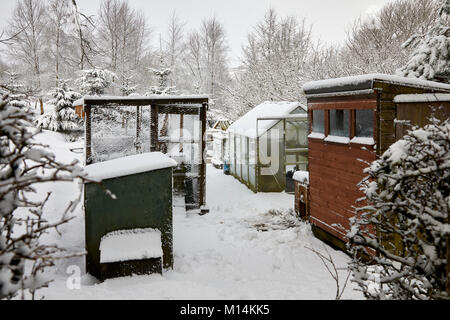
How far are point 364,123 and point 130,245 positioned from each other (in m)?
4.56

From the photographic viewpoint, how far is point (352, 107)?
22.9ft

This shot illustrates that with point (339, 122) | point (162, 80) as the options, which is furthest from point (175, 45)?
point (339, 122)

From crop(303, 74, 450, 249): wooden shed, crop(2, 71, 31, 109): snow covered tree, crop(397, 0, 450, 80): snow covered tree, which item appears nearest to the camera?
crop(2, 71, 31, 109): snow covered tree

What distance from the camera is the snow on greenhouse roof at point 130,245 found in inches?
211

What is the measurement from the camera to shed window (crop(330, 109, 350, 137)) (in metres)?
7.29

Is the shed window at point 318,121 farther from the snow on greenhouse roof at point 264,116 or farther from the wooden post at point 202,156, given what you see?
the snow on greenhouse roof at point 264,116

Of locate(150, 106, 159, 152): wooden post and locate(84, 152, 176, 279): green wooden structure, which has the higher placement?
locate(150, 106, 159, 152): wooden post

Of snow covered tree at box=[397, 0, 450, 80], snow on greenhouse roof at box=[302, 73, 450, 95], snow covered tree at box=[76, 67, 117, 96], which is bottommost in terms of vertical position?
snow on greenhouse roof at box=[302, 73, 450, 95]

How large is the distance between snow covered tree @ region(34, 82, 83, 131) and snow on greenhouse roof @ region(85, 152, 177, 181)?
19440mm

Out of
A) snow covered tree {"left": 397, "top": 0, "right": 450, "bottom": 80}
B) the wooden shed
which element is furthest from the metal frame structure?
snow covered tree {"left": 397, "top": 0, "right": 450, "bottom": 80}

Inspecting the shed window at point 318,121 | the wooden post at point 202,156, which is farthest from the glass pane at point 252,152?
the shed window at point 318,121

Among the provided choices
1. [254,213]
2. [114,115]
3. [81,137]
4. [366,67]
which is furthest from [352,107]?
[81,137]

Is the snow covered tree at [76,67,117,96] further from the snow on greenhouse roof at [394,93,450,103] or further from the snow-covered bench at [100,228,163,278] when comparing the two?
the snow on greenhouse roof at [394,93,450,103]

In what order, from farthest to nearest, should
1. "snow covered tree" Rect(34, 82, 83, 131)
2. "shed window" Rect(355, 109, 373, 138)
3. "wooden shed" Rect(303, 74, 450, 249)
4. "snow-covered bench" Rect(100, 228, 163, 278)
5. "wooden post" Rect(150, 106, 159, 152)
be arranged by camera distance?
"snow covered tree" Rect(34, 82, 83, 131) < "wooden post" Rect(150, 106, 159, 152) < "shed window" Rect(355, 109, 373, 138) < "wooden shed" Rect(303, 74, 450, 249) < "snow-covered bench" Rect(100, 228, 163, 278)
